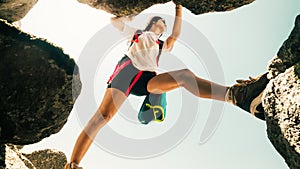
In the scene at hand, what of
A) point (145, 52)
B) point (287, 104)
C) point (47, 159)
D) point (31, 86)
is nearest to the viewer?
point (287, 104)

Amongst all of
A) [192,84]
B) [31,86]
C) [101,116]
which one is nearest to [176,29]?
[192,84]

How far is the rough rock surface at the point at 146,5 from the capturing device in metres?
5.65

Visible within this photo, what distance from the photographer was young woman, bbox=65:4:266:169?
462 cm

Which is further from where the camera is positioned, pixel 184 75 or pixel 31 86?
pixel 184 75

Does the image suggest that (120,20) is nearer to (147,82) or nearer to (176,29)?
(176,29)

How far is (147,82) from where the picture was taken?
5.57 m

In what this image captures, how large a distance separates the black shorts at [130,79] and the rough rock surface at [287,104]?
7.64 ft

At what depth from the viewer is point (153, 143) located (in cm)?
736

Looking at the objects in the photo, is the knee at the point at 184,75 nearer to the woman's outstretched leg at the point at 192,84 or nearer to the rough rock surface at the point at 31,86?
the woman's outstretched leg at the point at 192,84

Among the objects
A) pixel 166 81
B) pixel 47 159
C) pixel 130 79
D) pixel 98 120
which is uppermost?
pixel 166 81

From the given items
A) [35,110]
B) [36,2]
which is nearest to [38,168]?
Answer: [36,2]

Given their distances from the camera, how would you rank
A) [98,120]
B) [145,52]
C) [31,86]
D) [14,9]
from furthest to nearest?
[145,52]
[98,120]
[14,9]
[31,86]

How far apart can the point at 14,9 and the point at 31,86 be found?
6.19 feet

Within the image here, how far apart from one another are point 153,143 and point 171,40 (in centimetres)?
236
